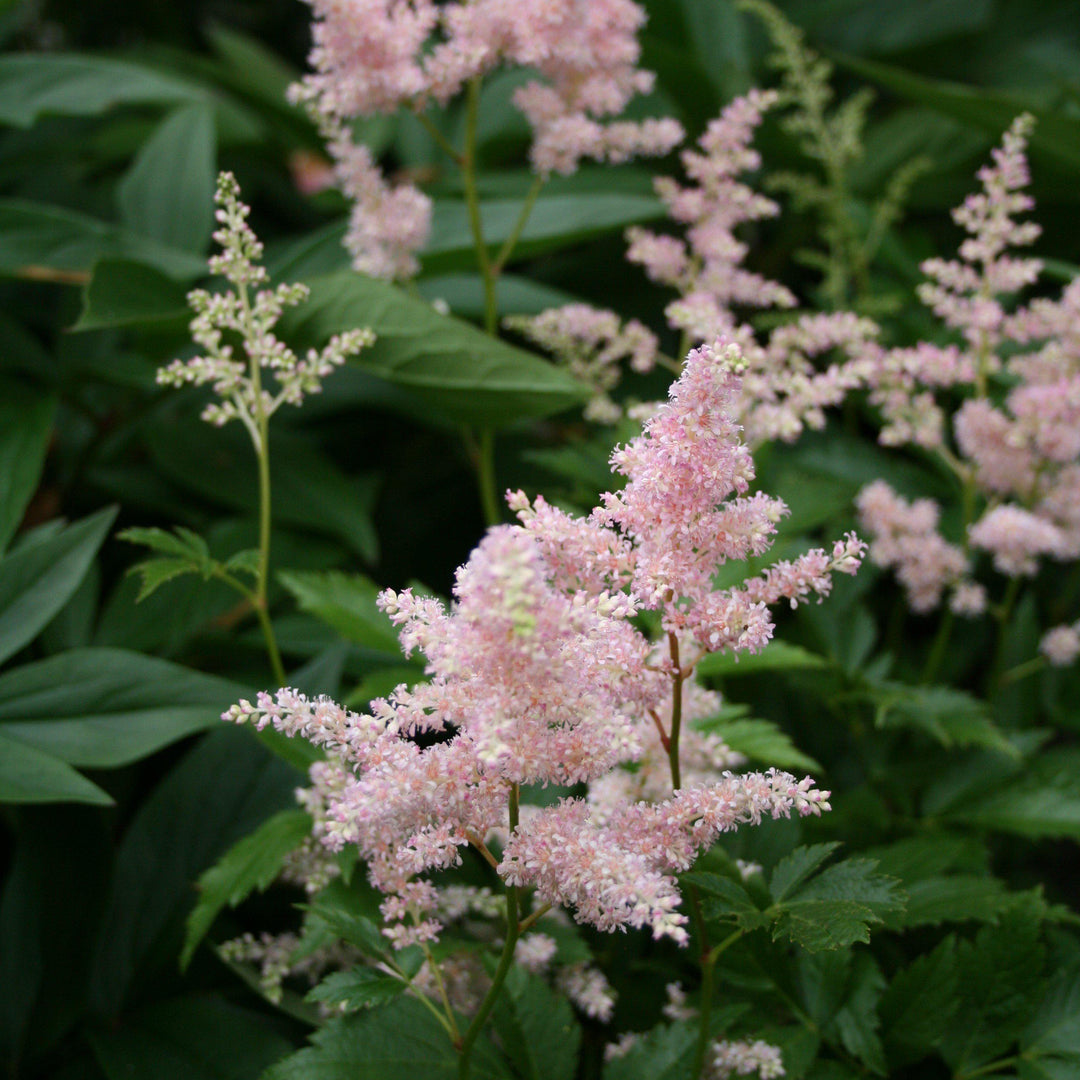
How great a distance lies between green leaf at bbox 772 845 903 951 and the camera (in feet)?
1.94

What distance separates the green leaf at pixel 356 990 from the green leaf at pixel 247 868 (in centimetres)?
17

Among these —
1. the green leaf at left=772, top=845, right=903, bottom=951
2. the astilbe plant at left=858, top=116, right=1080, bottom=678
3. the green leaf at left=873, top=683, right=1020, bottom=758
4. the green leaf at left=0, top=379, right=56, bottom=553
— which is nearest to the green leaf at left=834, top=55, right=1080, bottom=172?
the astilbe plant at left=858, top=116, right=1080, bottom=678

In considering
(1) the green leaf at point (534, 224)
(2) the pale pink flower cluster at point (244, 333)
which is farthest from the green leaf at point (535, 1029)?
(1) the green leaf at point (534, 224)

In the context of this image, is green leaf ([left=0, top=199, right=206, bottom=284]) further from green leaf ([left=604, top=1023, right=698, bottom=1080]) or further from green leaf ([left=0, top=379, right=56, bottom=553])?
green leaf ([left=604, top=1023, right=698, bottom=1080])

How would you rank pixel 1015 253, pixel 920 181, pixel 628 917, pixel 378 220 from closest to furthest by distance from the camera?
pixel 628 917
pixel 378 220
pixel 1015 253
pixel 920 181

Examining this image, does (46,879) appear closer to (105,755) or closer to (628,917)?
(105,755)

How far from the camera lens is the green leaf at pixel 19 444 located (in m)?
1.26

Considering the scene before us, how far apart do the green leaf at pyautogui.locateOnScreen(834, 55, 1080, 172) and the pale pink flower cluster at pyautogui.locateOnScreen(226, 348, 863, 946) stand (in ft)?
3.93

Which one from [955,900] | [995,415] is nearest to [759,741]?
[955,900]

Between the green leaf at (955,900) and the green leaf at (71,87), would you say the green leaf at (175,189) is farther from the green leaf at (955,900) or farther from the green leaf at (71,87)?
the green leaf at (955,900)

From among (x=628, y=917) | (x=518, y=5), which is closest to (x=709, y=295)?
(x=518, y=5)

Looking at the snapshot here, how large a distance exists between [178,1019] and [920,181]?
175 centimetres

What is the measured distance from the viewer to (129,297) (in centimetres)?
129

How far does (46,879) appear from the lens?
42.6 inches
